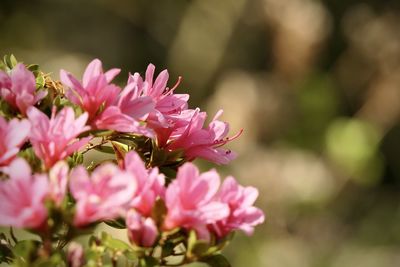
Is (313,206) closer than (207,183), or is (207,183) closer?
(207,183)

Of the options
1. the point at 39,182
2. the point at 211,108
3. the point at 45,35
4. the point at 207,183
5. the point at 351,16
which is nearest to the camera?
the point at 39,182

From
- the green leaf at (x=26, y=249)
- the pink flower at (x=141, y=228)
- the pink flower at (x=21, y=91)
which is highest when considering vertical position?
the pink flower at (x=21, y=91)

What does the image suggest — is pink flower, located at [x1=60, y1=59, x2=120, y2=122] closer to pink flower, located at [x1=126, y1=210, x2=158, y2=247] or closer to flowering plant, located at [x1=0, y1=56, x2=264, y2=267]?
flowering plant, located at [x1=0, y1=56, x2=264, y2=267]

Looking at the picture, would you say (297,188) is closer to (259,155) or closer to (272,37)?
(259,155)

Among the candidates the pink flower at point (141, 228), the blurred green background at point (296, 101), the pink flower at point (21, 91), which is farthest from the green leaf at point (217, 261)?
the blurred green background at point (296, 101)

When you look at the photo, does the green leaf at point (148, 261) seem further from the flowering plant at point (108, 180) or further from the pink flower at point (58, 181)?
the pink flower at point (58, 181)

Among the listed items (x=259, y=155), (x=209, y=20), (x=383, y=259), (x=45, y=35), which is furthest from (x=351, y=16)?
(x=45, y=35)

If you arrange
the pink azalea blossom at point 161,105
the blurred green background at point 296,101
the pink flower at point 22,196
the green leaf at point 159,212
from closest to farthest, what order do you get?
1. the pink flower at point 22,196
2. the green leaf at point 159,212
3. the pink azalea blossom at point 161,105
4. the blurred green background at point 296,101
